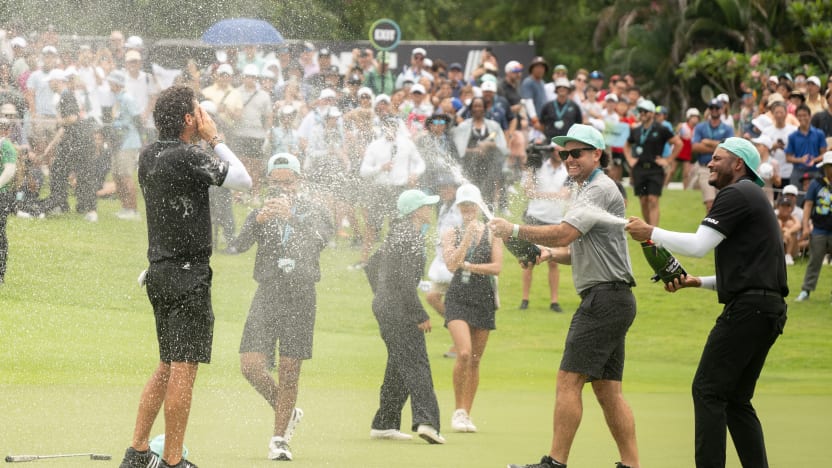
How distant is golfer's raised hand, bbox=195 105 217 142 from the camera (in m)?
8.00

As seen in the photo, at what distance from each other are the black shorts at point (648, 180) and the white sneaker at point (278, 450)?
13150 mm

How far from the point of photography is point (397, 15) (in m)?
35.6

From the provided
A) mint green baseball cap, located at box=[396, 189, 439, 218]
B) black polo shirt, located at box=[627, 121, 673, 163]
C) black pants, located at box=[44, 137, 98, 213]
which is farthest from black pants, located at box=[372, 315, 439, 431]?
black polo shirt, located at box=[627, 121, 673, 163]

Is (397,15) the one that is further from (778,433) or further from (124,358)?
(778,433)

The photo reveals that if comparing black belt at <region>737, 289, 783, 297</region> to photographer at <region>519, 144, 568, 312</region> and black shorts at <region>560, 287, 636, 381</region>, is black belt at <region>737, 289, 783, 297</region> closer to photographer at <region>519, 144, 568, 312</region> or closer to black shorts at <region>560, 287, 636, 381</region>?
black shorts at <region>560, 287, 636, 381</region>

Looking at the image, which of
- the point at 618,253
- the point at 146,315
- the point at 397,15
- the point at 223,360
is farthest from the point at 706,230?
the point at 397,15

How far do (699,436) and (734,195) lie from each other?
54.1 inches

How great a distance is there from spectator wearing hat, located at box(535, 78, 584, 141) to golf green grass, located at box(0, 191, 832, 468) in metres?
2.11

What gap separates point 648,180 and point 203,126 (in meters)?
14.2

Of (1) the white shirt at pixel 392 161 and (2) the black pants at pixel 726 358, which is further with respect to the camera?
(1) the white shirt at pixel 392 161

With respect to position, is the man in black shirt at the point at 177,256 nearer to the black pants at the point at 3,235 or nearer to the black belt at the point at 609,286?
the black belt at the point at 609,286

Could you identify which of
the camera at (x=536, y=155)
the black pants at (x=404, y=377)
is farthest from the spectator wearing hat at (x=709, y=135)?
the black pants at (x=404, y=377)

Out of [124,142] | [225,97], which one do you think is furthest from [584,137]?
[124,142]

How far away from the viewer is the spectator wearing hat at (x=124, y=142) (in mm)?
19156
